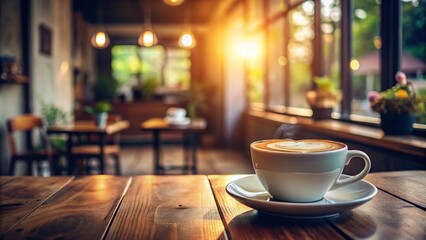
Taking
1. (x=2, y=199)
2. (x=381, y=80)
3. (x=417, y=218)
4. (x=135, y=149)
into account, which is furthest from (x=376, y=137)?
(x=135, y=149)

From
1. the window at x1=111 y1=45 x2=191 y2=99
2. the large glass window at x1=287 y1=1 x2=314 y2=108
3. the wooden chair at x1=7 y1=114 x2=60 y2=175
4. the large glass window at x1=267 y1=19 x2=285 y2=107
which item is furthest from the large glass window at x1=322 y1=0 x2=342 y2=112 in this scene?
the window at x1=111 y1=45 x2=191 y2=99

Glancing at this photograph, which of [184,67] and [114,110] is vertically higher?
[184,67]

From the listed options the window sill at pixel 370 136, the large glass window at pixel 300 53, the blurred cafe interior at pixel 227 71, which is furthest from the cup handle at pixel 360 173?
the large glass window at pixel 300 53

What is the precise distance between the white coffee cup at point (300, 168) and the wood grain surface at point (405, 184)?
19cm

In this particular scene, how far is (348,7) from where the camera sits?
3697mm

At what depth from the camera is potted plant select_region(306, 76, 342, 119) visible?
3.75m

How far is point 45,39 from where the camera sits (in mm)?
5766

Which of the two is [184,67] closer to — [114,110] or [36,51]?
[114,110]

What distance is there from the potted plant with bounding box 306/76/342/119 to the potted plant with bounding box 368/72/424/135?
3.89 feet

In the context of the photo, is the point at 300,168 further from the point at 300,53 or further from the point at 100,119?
the point at 300,53

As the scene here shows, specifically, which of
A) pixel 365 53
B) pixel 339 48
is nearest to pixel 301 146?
pixel 365 53

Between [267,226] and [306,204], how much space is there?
75 mm

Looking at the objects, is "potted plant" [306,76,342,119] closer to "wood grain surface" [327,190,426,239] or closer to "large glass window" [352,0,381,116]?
"large glass window" [352,0,381,116]

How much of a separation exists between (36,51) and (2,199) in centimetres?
484
